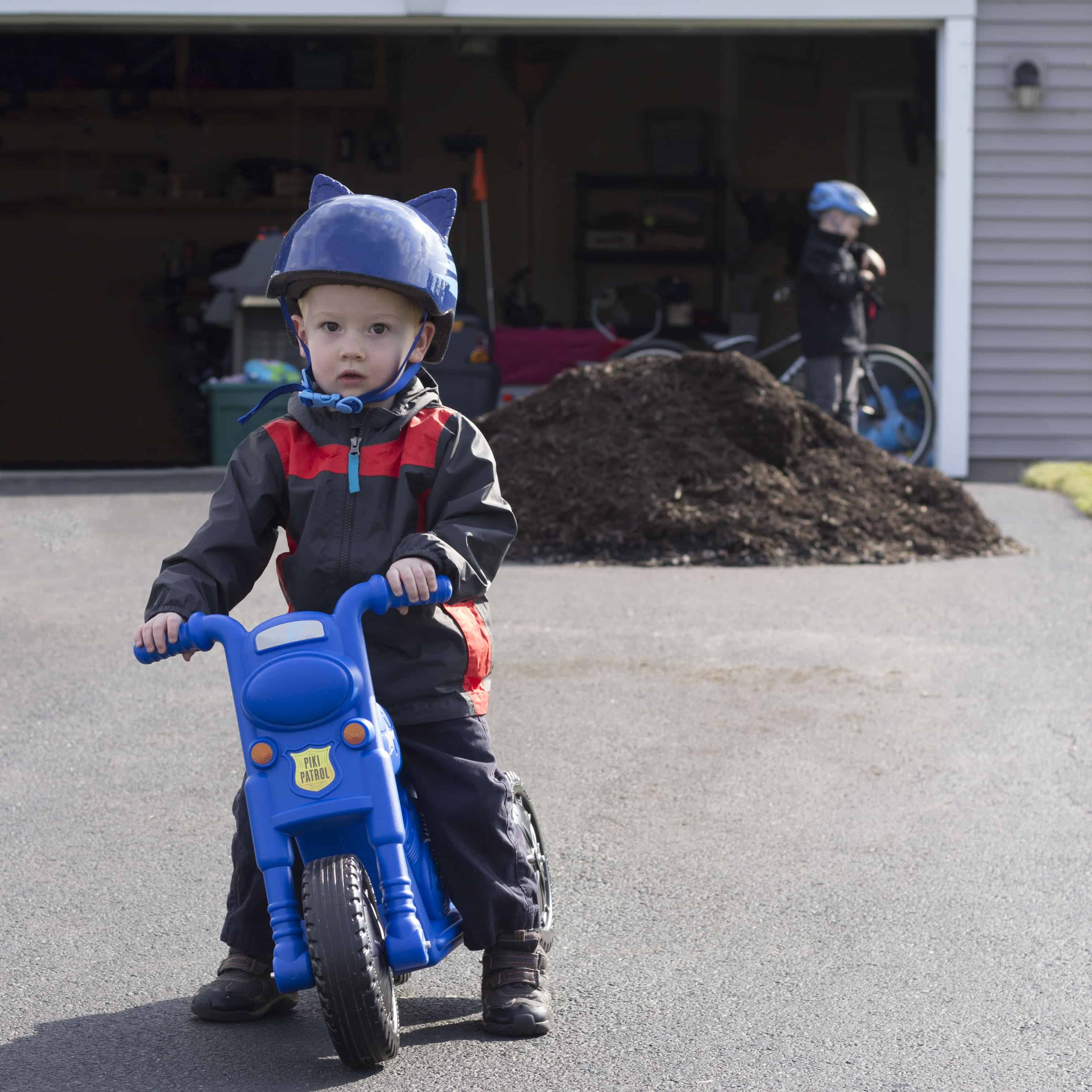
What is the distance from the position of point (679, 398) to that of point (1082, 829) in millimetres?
4963

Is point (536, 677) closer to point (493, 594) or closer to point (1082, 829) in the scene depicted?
point (493, 594)

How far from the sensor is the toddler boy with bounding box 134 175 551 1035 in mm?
2727

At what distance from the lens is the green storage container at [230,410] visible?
11430 mm

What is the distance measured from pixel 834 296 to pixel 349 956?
327 inches

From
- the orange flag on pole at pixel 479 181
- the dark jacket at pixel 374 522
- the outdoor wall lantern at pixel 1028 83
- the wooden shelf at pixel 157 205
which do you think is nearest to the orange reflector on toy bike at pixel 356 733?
the dark jacket at pixel 374 522

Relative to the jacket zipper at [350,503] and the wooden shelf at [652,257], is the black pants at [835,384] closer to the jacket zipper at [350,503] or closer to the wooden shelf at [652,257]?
the wooden shelf at [652,257]

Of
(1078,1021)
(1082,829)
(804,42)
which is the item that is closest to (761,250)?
(804,42)

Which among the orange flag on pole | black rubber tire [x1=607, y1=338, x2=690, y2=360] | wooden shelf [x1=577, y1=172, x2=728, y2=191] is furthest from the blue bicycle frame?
wooden shelf [x1=577, y1=172, x2=728, y2=191]

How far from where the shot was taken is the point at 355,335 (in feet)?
9.05

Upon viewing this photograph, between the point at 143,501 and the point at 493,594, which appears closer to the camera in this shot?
the point at 493,594

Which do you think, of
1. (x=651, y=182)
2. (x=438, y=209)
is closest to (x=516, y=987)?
(x=438, y=209)

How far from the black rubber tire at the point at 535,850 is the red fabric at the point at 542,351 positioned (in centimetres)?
933

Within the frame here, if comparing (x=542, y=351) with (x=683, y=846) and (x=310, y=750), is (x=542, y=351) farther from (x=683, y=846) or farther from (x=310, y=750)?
(x=310, y=750)

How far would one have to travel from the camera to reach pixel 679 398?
344 inches
